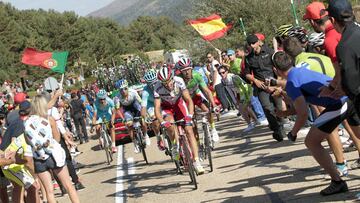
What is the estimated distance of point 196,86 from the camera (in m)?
11.7

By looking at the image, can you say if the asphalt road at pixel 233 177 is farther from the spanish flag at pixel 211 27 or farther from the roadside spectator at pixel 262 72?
the spanish flag at pixel 211 27

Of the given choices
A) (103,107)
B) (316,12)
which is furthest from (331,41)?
(103,107)

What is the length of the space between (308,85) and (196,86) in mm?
5456

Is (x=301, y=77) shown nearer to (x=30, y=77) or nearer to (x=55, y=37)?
(x=30, y=77)

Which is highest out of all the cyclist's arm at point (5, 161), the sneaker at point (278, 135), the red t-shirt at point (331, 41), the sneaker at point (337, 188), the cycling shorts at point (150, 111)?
the red t-shirt at point (331, 41)

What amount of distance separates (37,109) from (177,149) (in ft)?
9.29

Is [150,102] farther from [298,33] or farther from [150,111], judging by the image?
[298,33]

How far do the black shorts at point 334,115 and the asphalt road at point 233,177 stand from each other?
0.85 metres

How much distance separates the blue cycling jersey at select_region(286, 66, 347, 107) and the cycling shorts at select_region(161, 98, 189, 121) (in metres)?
3.93

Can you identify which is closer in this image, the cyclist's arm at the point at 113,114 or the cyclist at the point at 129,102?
the cyclist at the point at 129,102

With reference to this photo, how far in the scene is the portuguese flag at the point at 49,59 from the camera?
1880 centimetres

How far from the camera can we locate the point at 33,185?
28.7ft

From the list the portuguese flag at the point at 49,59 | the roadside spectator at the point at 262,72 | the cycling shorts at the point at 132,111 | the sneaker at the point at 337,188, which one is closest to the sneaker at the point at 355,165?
the sneaker at the point at 337,188

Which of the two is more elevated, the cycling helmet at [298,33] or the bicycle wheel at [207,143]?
the cycling helmet at [298,33]
